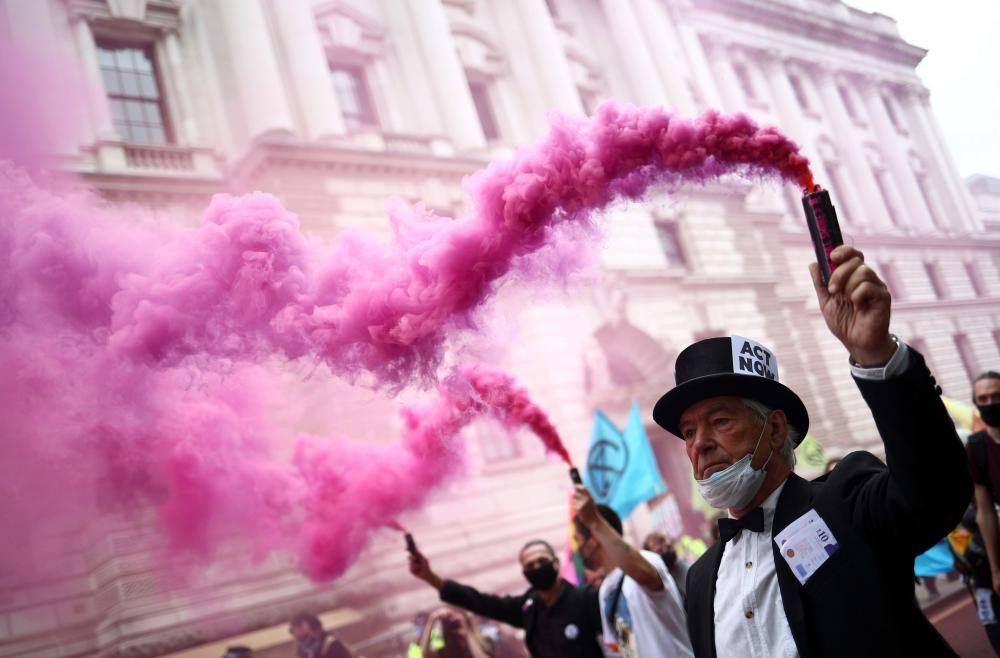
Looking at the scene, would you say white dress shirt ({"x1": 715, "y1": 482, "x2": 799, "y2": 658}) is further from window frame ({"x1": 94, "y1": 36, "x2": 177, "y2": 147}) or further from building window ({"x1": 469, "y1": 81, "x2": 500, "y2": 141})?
building window ({"x1": 469, "y1": 81, "x2": 500, "y2": 141})

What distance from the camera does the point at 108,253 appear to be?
439 centimetres

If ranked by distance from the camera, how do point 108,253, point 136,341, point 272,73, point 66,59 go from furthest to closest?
point 272,73 < point 66,59 < point 108,253 < point 136,341

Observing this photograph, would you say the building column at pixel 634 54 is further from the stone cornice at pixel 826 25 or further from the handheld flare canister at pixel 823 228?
the handheld flare canister at pixel 823 228

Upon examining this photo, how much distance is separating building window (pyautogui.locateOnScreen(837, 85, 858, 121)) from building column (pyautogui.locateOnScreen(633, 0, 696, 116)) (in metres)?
6.53

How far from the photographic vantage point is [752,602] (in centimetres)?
236

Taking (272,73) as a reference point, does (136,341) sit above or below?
below

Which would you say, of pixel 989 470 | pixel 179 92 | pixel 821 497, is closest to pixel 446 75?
pixel 179 92

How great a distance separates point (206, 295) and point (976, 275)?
1038 inches

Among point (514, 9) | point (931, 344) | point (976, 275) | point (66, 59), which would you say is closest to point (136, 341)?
point (66, 59)

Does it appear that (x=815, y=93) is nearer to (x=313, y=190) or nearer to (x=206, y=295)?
(x=313, y=190)

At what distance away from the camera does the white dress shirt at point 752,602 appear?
2.28 meters

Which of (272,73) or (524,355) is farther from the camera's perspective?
(524,355)

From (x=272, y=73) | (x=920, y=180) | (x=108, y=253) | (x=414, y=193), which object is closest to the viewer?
(x=108, y=253)

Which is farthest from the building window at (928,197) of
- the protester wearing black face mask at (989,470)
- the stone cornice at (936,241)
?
the protester wearing black face mask at (989,470)
